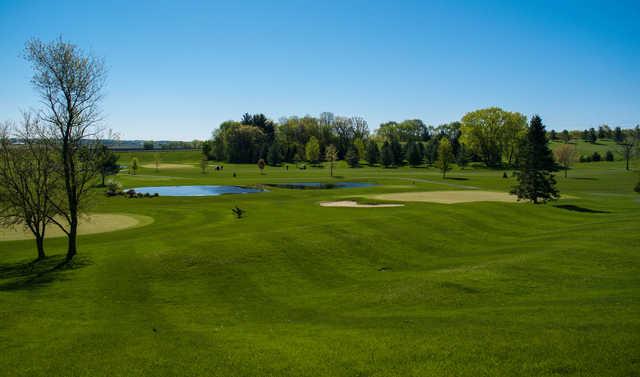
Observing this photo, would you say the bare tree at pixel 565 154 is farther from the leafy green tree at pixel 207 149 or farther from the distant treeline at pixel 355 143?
the leafy green tree at pixel 207 149

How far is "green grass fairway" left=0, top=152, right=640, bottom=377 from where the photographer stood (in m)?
10.3

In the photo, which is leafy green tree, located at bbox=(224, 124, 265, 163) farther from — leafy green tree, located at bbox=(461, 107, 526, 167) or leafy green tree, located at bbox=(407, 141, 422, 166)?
leafy green tree, located at bbox=(461, 107, 526, 167)

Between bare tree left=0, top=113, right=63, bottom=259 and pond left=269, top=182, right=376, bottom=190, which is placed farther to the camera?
pond left=269, top=182, right=376, bottom=190

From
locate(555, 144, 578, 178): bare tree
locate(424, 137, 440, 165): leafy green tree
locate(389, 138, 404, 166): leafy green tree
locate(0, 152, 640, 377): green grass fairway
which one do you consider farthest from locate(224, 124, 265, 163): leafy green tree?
locate(0, 152, 640, 377): green grass fairway

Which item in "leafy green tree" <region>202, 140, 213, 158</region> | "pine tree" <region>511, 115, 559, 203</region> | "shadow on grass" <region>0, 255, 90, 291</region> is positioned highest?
"leafy green tree" <region>202, 140, 213, 158</region>

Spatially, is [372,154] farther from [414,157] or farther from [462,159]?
[462,159]

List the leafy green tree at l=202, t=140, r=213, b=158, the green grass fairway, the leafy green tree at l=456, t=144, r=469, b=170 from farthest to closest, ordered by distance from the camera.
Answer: the leafy green tree at l=202, t=140, r=213, b=158, the leafy green tree at l=456, t=144, r=469, b=170, the green grass fairway

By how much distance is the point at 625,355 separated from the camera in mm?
9594

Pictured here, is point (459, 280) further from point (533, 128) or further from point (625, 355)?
point (533, 128)

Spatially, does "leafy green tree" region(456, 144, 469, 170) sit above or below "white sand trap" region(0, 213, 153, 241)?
above

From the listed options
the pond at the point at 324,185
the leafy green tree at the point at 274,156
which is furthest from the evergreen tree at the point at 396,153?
the pond at the point at 324,185

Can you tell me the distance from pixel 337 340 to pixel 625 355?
677 cm

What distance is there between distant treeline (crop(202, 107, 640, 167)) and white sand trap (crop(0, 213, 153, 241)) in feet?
375

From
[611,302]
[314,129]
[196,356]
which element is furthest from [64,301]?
[314,129]
